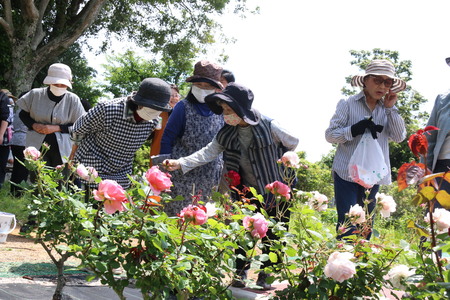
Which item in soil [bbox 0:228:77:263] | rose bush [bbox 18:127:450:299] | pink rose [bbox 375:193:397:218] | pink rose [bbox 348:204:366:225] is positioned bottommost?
soil [bbox 0:228:77:263]

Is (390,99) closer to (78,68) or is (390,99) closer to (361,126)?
(361,126)

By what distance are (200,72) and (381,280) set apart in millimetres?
2840

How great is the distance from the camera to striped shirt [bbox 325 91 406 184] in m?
4.54

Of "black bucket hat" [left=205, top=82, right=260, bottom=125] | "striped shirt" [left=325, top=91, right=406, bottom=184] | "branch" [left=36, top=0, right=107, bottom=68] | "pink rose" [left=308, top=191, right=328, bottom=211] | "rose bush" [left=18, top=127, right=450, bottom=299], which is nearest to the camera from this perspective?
"rose bush" [left=18, top=127, right=450, bottom=299]

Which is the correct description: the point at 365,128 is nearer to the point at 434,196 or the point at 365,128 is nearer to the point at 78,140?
the point at 78,140

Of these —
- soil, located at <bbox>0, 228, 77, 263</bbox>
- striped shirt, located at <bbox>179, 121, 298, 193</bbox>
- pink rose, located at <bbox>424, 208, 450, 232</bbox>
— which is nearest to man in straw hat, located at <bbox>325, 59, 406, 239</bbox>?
striped shirt, located at <bbox>179, 121, 298, 193</bbox>

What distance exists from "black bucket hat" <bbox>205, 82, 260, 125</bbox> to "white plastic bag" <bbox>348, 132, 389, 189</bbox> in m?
0.83

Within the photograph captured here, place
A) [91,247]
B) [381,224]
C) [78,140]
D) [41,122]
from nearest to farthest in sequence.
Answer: [91,247] < [78,140] < [41,122] < [381,224]

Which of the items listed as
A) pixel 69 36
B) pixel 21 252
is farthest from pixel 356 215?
pixel 69 36

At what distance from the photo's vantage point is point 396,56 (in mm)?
33594

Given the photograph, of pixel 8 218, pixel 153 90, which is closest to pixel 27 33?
pixel 8 218

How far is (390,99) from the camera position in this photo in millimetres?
4555

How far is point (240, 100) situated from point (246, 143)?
332 millimetres

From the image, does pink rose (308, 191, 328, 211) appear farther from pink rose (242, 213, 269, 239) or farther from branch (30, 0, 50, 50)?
branch (30, 0, 50, 50)
